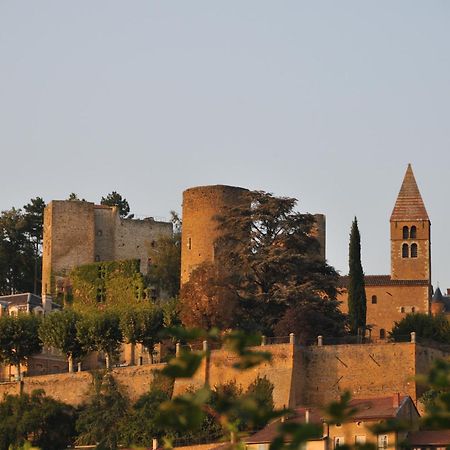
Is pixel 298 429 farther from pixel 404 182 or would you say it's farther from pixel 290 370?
pixel 404 182

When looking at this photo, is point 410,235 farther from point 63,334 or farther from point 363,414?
point 363,414

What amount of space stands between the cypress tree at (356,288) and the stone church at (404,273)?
8630 mm

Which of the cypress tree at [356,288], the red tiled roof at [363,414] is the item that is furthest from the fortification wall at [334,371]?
the cypress tree at [356,288]

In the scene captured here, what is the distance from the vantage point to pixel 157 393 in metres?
45.0

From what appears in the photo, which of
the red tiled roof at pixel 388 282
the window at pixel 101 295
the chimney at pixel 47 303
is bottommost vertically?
the chimney at pixel 47 303

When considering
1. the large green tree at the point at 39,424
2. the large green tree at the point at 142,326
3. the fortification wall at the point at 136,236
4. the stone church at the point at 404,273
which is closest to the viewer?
the large green tree at the point at 39,424

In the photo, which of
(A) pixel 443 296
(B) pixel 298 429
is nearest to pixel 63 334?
(A) pixel 443 296

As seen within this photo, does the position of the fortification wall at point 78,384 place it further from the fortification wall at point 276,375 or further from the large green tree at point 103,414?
the fortification wall at point 276,375

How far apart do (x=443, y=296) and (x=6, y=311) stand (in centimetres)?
2634

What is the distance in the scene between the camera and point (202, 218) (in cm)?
4972

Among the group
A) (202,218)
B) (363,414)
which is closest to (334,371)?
(363,414)

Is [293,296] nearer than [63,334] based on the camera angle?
Yes

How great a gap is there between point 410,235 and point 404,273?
230cm

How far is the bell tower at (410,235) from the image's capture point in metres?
63.5
